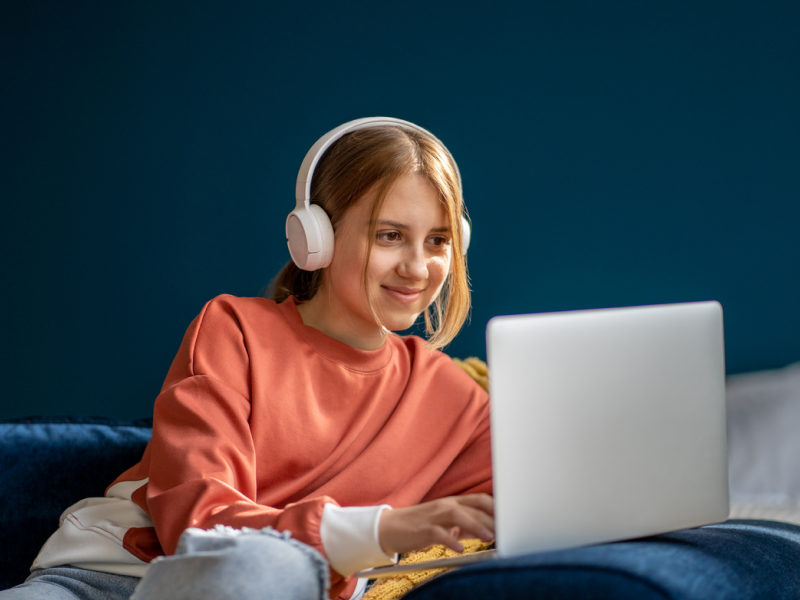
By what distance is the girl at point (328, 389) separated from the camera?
0.92m

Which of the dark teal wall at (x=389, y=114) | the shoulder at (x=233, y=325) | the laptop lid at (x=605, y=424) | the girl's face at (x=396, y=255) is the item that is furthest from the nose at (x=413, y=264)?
the dark teal wall at (x=389, y=114)

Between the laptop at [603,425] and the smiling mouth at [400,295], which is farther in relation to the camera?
the smiling mouth at [400,295]

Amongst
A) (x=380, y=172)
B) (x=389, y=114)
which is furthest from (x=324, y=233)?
(x=389, y=114)

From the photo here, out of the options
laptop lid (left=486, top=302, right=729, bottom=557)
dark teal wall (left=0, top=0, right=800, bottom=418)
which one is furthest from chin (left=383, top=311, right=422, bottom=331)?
dark teal wall (left=0, top=0, right=800, bottom=418)

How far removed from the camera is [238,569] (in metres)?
0.61

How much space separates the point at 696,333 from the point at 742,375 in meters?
1.07

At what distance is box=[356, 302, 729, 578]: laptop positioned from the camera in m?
0.63

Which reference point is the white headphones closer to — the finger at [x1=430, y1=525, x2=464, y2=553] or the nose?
the nose

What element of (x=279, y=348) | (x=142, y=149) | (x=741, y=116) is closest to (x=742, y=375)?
(x=741, y=116)

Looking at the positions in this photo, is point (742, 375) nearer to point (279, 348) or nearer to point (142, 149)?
point (279, 348)

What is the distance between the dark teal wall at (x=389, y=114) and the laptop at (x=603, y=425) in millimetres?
1032

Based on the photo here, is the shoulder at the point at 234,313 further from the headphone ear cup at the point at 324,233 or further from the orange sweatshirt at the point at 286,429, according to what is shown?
the headphone ear cup at the point at 324,233

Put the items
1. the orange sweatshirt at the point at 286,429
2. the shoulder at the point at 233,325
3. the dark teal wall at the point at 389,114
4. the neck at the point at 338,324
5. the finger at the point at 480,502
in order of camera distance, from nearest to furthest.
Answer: the finger at the point at 480,502
the orange sweatshirt at the point at 286,429
the shoulder at the point at 233,325
the neck at the point at 338,324
the dark teal wall at the point at 389,114

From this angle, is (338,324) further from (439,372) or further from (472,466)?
(472,466)
